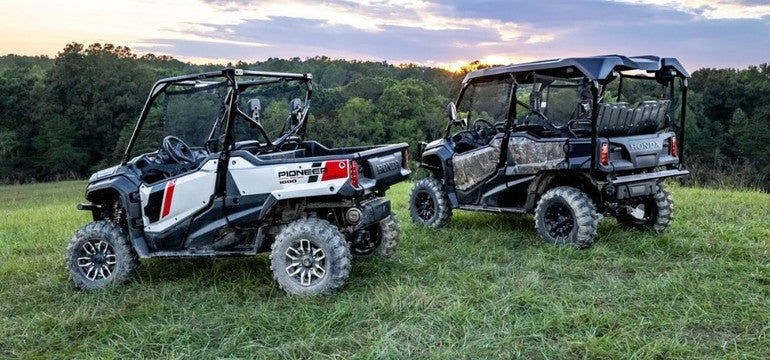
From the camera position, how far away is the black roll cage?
Answer: 6.56m

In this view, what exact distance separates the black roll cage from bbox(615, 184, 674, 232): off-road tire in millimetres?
503

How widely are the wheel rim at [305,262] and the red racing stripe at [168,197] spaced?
119cm

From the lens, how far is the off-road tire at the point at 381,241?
633 centimetres

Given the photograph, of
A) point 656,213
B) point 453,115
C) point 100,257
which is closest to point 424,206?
point 453,115

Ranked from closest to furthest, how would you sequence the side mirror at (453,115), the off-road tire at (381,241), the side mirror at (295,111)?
the side mirror at (295,111)
the off-road tire at (381,241)
the side mirror at (453,115)

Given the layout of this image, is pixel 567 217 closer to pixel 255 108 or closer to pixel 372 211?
pixel 372 211

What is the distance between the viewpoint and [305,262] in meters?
5.36

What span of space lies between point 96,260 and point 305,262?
79.9 inches

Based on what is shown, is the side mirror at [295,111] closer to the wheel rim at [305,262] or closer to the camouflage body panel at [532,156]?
the wheel rim at [305,262]

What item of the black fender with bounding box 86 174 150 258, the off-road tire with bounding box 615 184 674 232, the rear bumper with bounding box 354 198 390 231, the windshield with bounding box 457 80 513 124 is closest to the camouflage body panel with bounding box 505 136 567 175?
the windshield with bounding box 457 80 513 124

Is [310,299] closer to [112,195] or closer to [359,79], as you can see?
[112,195]

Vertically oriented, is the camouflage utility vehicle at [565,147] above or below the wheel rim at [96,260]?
above

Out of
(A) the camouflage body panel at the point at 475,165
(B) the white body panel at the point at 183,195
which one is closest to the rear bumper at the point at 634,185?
(A) the camouflage body panel at the point at 475,165

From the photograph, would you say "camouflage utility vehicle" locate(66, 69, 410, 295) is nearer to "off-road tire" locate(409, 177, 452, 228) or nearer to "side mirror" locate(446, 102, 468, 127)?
"off-road tire" locate(409, 177, 452, 228)
